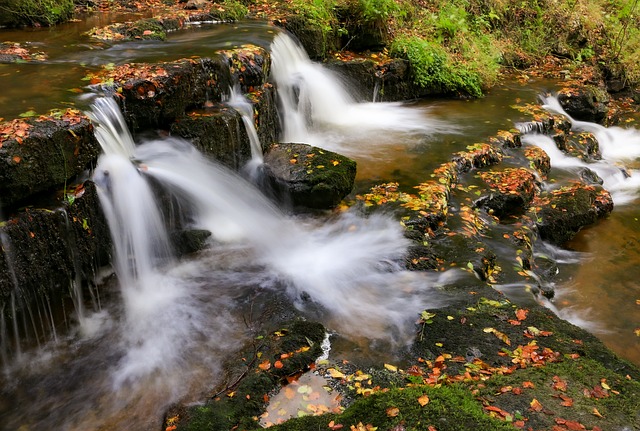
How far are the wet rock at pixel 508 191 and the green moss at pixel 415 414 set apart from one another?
4.94 meters

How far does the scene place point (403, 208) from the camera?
7098mm

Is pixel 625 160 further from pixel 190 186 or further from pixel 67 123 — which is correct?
pixel 67 123

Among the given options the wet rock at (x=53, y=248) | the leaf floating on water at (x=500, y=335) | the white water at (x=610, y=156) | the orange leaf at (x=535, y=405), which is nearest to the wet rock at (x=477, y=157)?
the white water at (x=610, y=156)

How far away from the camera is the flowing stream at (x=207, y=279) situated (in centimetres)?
459

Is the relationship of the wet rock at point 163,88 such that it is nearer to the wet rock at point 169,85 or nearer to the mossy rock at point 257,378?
the wet rock at point 169,85

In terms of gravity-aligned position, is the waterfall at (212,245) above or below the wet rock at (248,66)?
below

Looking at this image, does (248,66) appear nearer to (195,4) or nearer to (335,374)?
(195,4)

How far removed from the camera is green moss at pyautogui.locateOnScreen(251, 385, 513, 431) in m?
2.81

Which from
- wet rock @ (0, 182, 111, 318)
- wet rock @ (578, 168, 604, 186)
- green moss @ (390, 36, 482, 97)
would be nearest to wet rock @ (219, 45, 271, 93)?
wet rock @ (0, 182, 111, 318)

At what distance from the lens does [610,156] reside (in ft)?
38.0

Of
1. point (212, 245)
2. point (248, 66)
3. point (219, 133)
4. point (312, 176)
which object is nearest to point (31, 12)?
point (248, 66)

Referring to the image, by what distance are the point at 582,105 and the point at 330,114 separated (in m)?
6.70

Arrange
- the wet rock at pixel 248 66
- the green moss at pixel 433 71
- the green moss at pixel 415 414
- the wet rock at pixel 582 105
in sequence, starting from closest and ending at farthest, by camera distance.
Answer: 1. the green moss at pixel 415 414
2. the wet rock at pixel 248 66
3. the green moss at pixel 433 71
4. the wet rock at pixel 582 105

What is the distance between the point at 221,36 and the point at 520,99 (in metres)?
7.62
